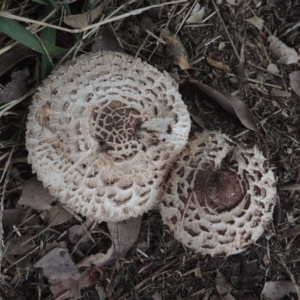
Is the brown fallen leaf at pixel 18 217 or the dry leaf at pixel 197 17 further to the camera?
the dry leaf at pixel 197 17

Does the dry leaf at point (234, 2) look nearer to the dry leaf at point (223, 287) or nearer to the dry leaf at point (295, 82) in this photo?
the dry leaf at point (295, 82)

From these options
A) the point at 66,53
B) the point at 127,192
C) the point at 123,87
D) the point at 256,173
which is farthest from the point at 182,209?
the point at 66,53

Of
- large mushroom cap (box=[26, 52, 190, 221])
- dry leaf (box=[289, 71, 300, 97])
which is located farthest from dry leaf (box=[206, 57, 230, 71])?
large mushroom cap (box=[26, 52, 190, 221])

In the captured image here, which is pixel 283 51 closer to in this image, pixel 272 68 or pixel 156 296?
pixel 272 68

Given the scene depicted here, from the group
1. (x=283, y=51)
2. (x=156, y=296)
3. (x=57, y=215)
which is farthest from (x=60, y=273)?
(x=283, y=51)

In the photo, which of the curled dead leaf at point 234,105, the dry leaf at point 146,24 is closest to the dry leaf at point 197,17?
the dry leaf at point 146,24

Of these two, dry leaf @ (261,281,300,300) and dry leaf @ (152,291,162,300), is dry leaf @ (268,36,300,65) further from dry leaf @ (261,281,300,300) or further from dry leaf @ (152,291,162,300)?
dry leaf @ (152,291,162,300)
